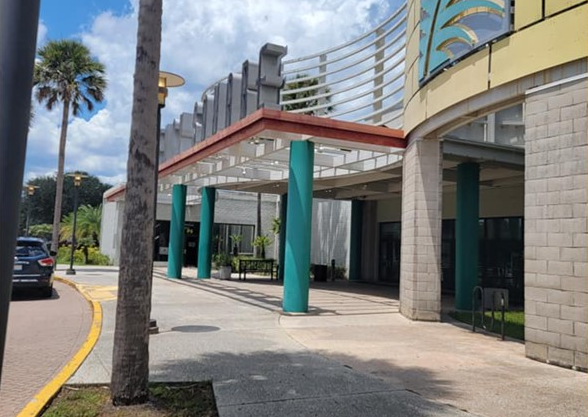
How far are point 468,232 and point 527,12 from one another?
704 cm

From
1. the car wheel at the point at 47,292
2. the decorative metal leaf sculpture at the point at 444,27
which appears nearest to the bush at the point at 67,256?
the car wheel at the point at 47,292

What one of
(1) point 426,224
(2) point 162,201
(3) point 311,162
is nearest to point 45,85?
(2) point 162,201

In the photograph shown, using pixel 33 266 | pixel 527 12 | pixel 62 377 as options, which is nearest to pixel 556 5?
pixel 527 12

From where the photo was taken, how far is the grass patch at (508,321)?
10.2 meters

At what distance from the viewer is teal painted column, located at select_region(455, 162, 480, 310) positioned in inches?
539

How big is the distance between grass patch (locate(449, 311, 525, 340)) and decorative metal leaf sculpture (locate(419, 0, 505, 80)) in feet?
18.5

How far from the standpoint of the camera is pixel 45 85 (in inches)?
953

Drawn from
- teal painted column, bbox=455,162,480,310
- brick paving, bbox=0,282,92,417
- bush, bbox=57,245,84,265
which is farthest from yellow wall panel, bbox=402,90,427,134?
bush, bbox=57,245,84,265

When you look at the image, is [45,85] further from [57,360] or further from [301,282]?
[57,360]

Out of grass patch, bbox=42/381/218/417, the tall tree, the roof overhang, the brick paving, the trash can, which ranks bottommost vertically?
the brick paving

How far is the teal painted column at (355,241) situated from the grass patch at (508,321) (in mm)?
11243

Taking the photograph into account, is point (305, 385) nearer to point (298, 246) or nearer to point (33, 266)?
point (298, 246)

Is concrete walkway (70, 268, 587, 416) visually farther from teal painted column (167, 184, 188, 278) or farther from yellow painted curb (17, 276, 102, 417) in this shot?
teal painted column (167, 184, 188, 278)

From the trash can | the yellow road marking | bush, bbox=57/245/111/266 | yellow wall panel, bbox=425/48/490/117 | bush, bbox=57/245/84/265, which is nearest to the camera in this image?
yellow wall panel, bbox=425/48/490/117
